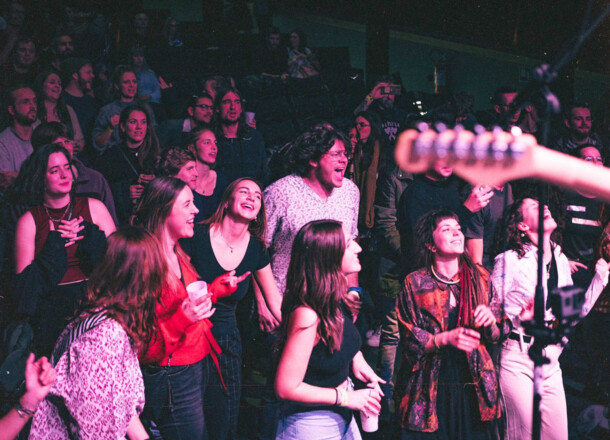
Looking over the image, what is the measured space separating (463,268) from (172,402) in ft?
5.09

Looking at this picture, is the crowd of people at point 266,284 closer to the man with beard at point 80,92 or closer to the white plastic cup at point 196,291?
the white plastic cup at point 196,291

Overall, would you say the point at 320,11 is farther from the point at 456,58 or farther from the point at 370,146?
the point at 370,146

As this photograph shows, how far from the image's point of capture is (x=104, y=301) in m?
2.34

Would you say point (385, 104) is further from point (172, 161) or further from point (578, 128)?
point (172, 161)

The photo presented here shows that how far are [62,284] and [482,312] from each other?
2.14 m

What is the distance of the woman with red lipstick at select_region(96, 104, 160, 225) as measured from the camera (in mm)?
4520

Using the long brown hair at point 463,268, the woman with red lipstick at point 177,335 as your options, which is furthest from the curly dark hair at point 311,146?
the woman with red lipstick at point 177,335

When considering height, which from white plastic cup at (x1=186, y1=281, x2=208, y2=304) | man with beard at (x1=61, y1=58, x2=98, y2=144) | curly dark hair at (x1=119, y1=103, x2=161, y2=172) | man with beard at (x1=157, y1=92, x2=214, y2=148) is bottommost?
white plastic cup at (x1=186, y1=281, x2=208, y2=304)

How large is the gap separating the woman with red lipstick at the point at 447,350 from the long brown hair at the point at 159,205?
3.80 feet

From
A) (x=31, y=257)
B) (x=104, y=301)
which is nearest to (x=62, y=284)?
(x=31, y=257)

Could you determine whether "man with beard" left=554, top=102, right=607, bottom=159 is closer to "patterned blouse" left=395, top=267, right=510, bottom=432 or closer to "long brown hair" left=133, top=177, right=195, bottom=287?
"patterned blouse" left=395, top=267, right=510, bottom=432

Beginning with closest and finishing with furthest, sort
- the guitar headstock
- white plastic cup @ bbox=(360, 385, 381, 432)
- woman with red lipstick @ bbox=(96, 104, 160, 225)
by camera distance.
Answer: the guitar headstock
white plastic cup @ bbox=(360, 385, 381, 432)
woman with red lipstick @ bbox=(96, 104, 160, 225)

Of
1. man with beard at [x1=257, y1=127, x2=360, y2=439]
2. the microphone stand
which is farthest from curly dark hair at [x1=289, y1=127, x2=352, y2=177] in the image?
the microphone stand

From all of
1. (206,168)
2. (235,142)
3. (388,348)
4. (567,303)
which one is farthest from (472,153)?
(235,142)
